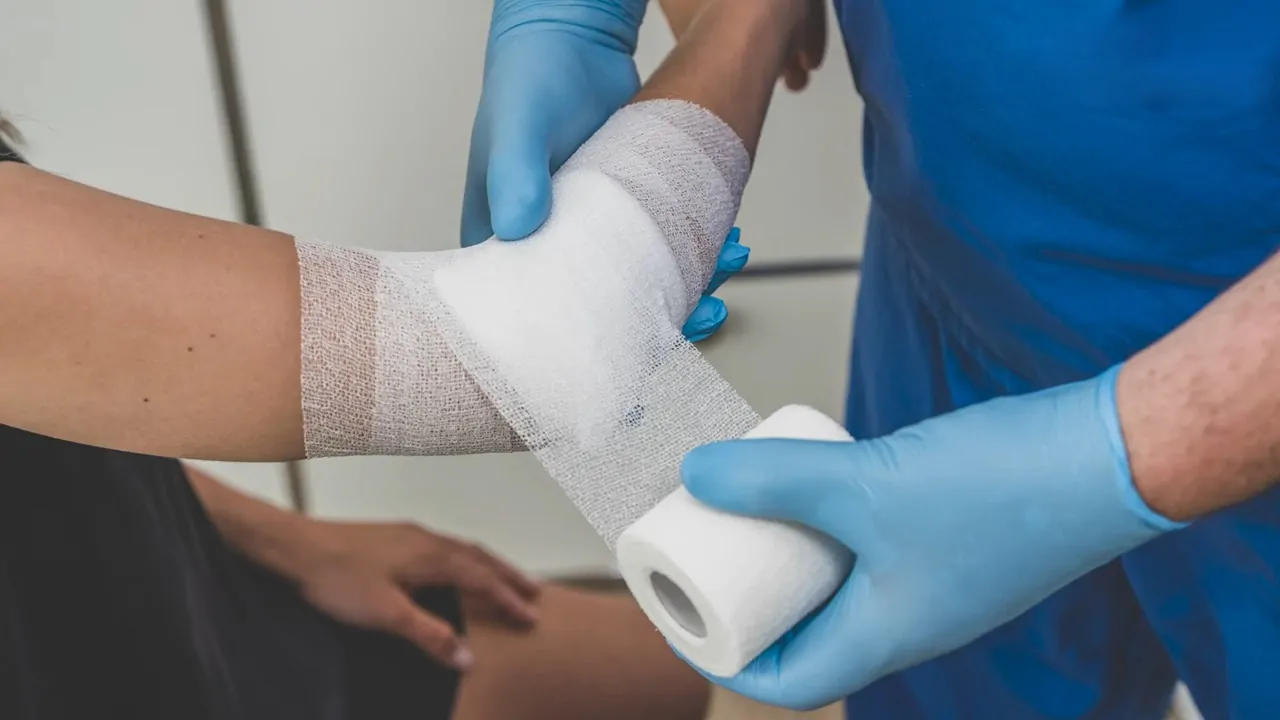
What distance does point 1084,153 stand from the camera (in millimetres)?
562

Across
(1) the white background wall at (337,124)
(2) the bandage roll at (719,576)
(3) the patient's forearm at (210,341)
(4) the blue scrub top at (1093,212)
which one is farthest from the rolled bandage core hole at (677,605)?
(1) the white background wall at (337,124)

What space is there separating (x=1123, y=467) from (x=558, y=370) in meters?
0.27

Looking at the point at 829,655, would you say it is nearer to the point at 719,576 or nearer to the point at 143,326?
the point at 719,576

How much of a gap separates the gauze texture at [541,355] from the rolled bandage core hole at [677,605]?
45 mm

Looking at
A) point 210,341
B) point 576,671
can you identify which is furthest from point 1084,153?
point 576,671

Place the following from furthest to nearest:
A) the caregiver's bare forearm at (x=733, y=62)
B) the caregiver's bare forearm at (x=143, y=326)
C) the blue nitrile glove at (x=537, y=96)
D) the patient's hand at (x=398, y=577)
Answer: the patient's hand at (x=398, y=577) < the caregiver's bare forearm at (x=733, y=62) < the blue nitrile glove at (x=537, y=96) < the caregiver's bare forearm at (x=143, y=326)

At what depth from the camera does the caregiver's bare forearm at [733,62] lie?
68 cm

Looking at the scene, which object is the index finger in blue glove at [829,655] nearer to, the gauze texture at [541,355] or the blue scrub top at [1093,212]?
the gauze texture at [541,355]

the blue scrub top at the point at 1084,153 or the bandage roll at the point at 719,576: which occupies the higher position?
the blue scrub top at the point at 1084,153

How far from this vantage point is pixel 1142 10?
0.52 metres

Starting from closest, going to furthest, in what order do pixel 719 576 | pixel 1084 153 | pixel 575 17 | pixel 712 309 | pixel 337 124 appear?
pixel 719 576 → pixel 1084 153 → pixel 712 309 → pixel 575 17 → pixel 337 124

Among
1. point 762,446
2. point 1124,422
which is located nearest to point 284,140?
point 762,446

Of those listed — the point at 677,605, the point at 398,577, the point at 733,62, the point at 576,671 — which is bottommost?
the point at 576,671

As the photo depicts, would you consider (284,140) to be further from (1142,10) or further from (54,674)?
(1142,10)
